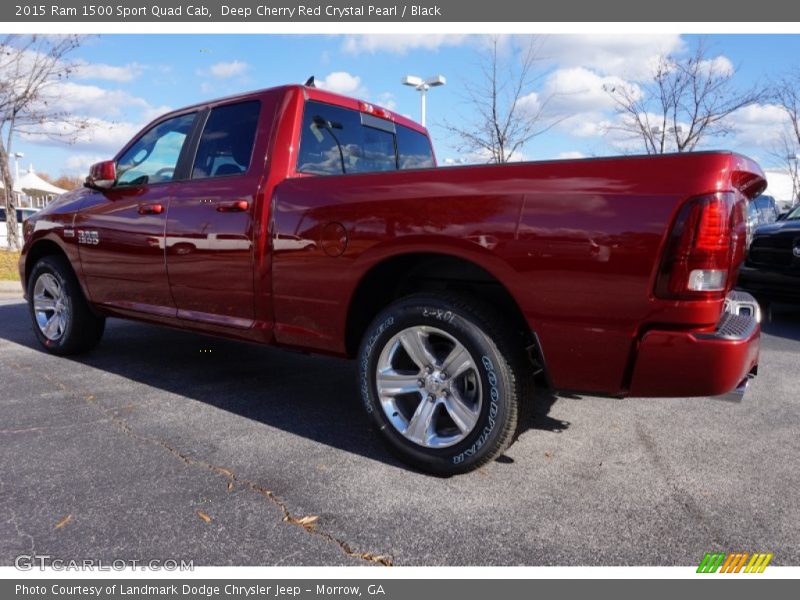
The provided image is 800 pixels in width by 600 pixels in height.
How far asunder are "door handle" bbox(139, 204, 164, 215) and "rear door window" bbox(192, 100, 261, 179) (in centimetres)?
30

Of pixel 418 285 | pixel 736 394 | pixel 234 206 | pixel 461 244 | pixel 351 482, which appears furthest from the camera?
pixel 234 206

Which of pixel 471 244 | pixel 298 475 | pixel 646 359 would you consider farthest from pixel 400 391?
pixel 646 359

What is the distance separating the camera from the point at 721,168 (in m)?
2.04

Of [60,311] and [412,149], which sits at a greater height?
[412,149]

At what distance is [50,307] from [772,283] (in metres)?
7.51

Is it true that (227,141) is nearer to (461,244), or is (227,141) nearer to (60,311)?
(461,244)

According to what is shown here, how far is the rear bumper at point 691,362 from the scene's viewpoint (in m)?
2.13

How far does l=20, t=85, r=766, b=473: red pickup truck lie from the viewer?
2.13 m

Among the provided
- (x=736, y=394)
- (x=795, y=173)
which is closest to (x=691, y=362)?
(x=736, y=394)

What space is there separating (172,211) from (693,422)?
3.49 m

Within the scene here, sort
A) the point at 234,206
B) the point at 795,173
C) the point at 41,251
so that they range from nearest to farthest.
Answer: the point at 234,206
the point at 41,251
the point at 795,173

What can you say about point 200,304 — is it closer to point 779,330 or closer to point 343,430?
point 343,430

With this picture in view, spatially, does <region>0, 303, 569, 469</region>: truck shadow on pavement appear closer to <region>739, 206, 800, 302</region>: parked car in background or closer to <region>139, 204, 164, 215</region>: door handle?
<region>139, 204, 164, 215</region>: door handle

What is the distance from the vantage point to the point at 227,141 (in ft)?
12.0
